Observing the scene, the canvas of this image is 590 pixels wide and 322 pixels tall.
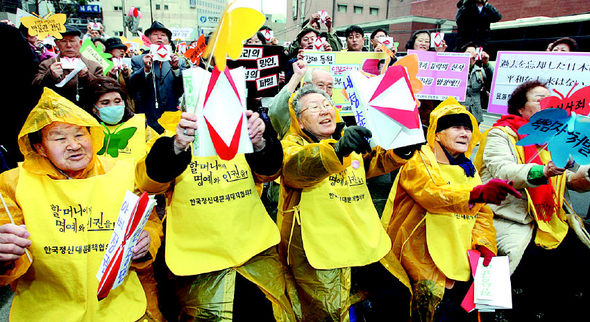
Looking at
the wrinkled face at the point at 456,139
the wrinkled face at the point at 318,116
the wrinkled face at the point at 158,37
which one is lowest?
the wrinkled face at the point at 456,139

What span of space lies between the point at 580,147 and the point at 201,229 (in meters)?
2.23

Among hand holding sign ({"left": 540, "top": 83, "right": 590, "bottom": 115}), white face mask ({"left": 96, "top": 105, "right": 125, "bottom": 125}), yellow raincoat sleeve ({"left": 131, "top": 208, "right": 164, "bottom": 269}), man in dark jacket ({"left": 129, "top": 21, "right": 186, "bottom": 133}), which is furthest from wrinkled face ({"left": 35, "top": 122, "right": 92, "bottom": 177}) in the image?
man in dark jacket ({"left": 129, "top": 21, "right": 186, "bottom": 133})

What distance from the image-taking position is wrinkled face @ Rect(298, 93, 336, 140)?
88.2 inches

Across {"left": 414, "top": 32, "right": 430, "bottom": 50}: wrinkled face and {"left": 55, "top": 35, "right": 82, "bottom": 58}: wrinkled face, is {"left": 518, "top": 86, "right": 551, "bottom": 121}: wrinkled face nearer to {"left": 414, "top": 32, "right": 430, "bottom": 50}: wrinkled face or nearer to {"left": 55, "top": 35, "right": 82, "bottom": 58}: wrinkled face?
{"left": 414, "top": 32, "right": 430, "bottom": 50}: wrinkled face

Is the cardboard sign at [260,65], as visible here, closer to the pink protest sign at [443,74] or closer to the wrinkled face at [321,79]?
the wrinkled face at [321,79]

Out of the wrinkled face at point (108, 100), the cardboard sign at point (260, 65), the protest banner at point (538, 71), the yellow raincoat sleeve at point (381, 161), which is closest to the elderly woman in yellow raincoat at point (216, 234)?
the yellow raincoat sleeve at point (381, 161)

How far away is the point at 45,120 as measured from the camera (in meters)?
1.66

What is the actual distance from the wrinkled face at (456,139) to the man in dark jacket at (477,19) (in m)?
4.31

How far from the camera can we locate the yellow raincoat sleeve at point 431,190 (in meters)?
2.21

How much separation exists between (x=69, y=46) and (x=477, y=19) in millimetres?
6129

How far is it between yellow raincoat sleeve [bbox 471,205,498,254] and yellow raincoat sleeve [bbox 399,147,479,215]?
0.69 ft

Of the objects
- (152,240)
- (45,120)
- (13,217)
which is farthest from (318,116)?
(13,217)

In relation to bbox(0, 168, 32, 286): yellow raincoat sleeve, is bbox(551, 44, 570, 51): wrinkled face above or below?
above

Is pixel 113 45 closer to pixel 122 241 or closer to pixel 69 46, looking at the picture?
pixel 69 46
